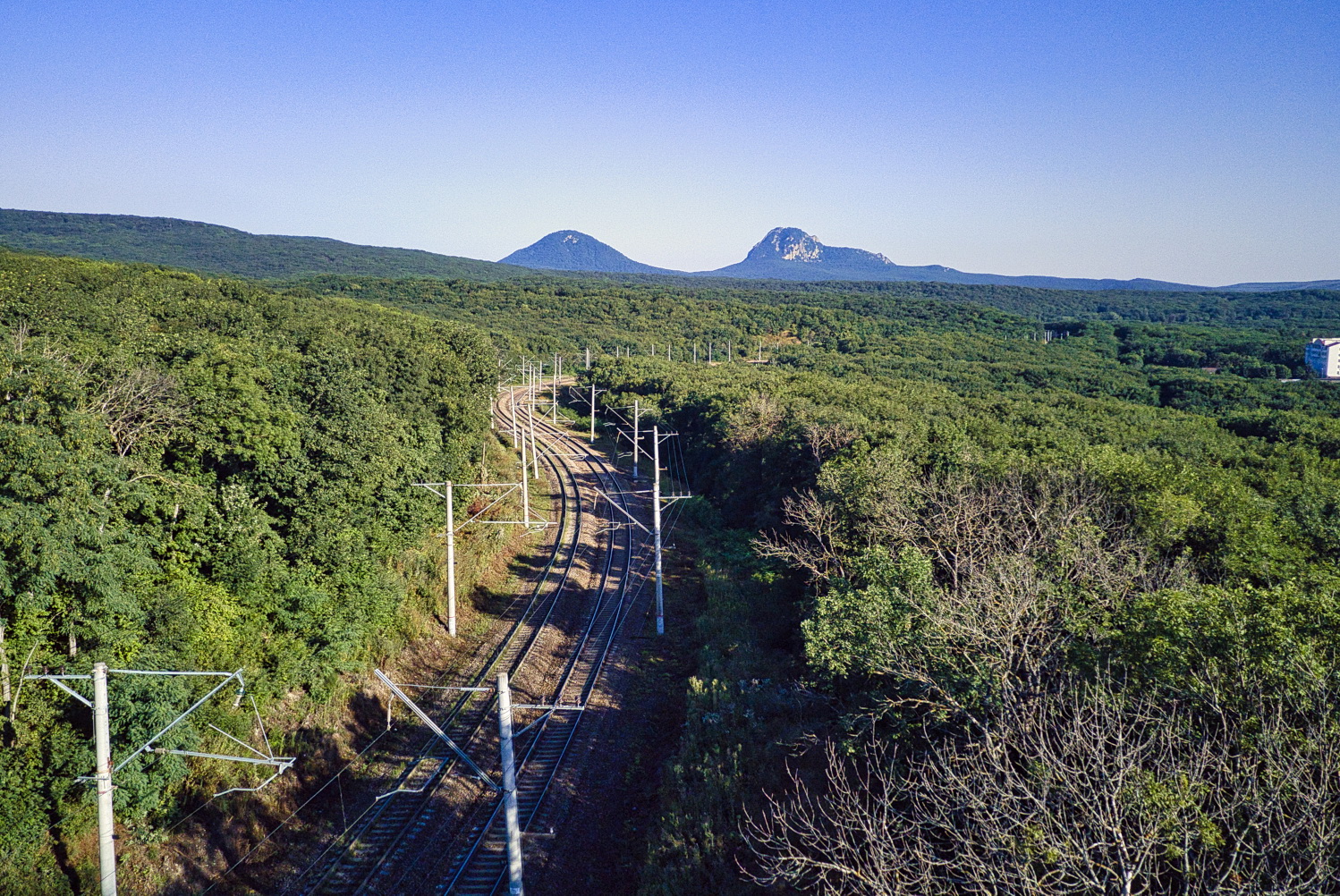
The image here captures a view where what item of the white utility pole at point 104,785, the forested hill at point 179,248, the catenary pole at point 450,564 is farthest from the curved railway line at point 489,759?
the forested hill at point 179,248

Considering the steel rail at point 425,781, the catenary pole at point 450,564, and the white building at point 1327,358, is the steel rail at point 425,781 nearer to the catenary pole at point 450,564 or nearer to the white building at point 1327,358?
the catenary pole at point 450,564

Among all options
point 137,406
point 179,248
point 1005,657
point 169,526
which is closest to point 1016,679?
point 1005,657

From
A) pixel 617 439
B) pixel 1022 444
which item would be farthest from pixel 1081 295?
pixel 1022 444

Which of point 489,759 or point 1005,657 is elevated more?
point 1005,657

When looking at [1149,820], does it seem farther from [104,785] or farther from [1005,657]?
[104,785]

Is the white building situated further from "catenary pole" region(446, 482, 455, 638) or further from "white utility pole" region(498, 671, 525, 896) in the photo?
"white utility pole" region(498, 671, 525, 896)

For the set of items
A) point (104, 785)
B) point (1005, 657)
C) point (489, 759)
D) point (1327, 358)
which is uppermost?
point (1327, 358)

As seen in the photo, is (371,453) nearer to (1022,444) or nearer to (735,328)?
(1022,444)
